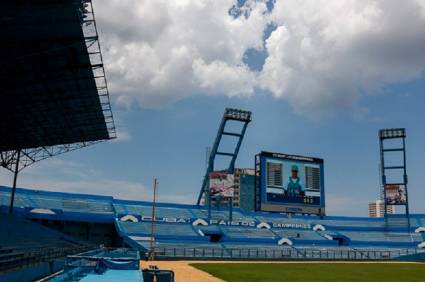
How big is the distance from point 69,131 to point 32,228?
1078 cm

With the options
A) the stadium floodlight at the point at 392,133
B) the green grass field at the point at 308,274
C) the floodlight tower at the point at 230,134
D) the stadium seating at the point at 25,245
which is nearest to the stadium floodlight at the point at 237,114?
the floodlight tower at the point at 230,134

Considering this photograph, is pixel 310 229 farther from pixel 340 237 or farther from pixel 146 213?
pixel 146 213

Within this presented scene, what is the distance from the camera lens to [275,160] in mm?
71562

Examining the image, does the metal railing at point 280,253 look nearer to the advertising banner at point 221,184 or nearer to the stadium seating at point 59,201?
the advertising banner at point 221,184

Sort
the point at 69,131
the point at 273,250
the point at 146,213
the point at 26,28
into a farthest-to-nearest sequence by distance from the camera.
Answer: the point at 146,213 → the point at 273,250 → the point at 69,131 → the point at 26,28

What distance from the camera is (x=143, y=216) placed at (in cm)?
6856

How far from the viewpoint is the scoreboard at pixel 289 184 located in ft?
232

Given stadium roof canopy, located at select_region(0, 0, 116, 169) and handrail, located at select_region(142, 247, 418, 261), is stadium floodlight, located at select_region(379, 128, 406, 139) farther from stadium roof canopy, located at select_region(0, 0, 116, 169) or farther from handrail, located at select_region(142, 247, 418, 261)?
stadium roof canopy, located at select_region(0, 0, 116, 169)

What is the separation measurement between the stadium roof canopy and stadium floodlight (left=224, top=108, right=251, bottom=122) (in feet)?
86.9

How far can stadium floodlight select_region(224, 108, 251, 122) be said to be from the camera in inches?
2911

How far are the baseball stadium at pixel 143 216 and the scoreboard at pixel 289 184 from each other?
160mm

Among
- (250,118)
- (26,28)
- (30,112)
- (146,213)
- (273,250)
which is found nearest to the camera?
(26,28)

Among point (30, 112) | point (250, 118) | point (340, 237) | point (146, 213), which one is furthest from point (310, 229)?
point (30, 112)

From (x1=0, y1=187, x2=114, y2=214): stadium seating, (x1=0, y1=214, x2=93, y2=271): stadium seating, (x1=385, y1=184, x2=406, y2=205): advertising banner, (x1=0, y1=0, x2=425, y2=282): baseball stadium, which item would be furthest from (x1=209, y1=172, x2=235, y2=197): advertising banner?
(x1=385, y1=184, x2=406, y2=205): advertising banner
